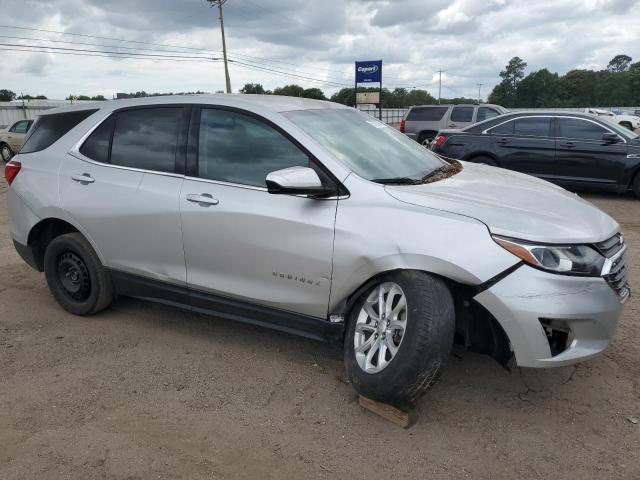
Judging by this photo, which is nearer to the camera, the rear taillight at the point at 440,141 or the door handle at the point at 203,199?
the door handle at the point at 203,199

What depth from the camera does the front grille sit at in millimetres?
2910

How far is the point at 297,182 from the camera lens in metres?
3.07

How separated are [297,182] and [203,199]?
799mm

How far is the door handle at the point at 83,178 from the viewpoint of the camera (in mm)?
4109

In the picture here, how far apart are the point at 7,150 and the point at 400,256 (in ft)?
64.1

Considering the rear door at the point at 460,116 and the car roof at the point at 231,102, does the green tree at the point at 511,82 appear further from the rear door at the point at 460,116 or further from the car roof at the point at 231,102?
the car roof at the point at 231,102

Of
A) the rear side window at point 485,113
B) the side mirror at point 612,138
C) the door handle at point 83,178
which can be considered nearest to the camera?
the door handle at point 83,178

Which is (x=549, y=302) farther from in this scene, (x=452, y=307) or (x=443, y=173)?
(x=443, y=173)

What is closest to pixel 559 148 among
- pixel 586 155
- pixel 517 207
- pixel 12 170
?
pixel 586 155

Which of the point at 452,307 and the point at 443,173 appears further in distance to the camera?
the point at 443,173

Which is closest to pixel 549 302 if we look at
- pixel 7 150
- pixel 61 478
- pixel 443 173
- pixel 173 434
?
pixel 443 173

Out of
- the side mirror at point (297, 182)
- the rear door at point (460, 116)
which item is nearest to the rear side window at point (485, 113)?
the rear door at point (460, 116)

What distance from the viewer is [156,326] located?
4.35m

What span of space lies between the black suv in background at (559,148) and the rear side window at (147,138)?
7416 millimetres
